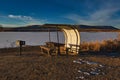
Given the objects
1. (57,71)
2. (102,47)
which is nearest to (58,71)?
(57,71)

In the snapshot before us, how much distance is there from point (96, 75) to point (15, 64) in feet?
15.6

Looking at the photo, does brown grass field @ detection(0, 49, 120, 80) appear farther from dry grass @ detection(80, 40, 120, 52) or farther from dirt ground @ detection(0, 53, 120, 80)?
dry grass @ detection(80, 40, 120, 52)

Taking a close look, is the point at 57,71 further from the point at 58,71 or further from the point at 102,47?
the point at 102,47

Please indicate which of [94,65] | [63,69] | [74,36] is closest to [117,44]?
[74,36]

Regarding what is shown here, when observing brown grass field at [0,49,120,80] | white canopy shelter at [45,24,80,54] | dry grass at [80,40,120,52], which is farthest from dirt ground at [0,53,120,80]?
dry grass at [80,40,120,52]

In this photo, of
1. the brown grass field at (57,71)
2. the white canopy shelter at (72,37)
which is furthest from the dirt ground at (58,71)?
the white canopy shelter at (72,37)

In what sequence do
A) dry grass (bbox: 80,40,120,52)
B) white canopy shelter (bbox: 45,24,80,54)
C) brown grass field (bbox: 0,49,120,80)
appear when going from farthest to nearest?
dry grass (bbox: 80,40,120,52)
white canopy shelter (bbox: 45,24,80,54)
brown grass field (bbox: 0,49,120,80)

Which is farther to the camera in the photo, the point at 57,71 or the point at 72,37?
the point at 72,37

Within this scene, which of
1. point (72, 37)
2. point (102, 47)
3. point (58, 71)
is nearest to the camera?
A: point (58, 71)

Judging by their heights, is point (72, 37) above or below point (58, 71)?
above

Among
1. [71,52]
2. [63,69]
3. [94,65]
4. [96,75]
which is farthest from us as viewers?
[71,52]

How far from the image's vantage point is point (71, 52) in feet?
56.6

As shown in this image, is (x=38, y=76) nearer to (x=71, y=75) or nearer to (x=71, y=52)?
(x=71, y=75)

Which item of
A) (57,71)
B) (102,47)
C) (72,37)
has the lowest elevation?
(57,71)
